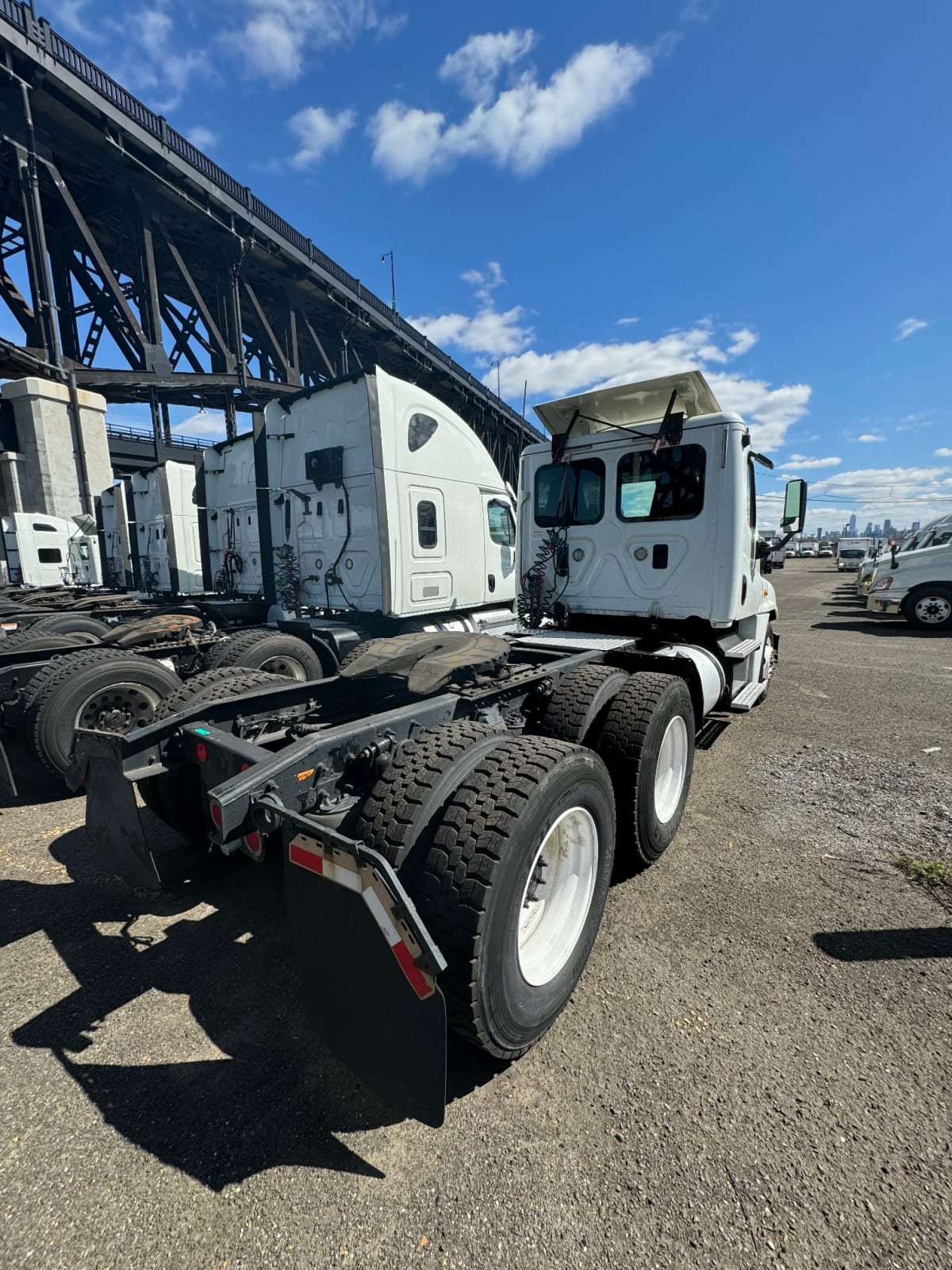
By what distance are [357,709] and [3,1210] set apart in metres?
2.50

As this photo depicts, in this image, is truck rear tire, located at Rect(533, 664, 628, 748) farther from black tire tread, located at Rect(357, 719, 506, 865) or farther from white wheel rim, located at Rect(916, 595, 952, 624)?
white wheel rim, located at Rect(916, 595, 952, 624)

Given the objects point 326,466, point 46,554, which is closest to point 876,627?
point 326,466

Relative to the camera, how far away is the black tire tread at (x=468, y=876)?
6.20 ft

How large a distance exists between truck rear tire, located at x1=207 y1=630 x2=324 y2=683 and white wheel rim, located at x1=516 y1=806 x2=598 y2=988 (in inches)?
138

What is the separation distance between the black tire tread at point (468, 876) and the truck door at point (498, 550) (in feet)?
19.4

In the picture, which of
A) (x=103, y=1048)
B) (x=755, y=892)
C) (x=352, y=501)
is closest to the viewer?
(x=103, y=1048)

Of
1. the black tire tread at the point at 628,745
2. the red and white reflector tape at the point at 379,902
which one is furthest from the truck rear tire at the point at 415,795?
the black tire tread at the point at 628,745

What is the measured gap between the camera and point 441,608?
7.12 metres

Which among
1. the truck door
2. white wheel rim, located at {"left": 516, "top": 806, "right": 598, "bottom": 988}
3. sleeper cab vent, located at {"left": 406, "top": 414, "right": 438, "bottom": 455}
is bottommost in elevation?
white wheel rim, located at {"left": 516, "top": 806, "right": 598, "bottom": 988}

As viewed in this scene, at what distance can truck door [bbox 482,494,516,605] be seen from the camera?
26.4ft

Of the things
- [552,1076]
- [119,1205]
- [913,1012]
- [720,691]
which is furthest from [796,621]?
[119,1205]

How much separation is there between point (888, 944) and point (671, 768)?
1.50 m

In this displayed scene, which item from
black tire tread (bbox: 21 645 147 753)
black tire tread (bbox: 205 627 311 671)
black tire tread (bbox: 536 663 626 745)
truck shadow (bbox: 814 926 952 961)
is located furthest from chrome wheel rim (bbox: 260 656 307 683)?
truck shadow (bbox: 814 926 952 961)

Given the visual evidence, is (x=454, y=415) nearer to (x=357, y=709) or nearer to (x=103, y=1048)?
(x=357, y=709)
